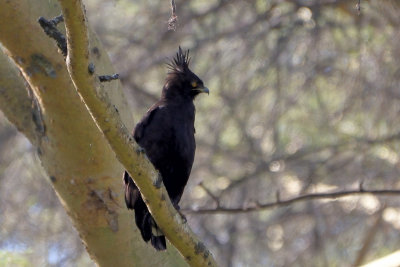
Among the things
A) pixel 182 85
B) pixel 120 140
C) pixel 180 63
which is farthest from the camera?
pixel 180 63

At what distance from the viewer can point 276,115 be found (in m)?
6.73

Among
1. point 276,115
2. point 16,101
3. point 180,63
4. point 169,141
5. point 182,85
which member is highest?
point 276,115

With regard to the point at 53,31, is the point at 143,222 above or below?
above

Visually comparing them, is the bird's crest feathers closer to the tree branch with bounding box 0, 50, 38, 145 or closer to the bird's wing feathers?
the bird's wing feathers

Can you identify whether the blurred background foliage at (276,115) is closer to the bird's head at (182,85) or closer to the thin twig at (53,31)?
the bird's head at (182,85)

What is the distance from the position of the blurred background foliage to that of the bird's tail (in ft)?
5.90

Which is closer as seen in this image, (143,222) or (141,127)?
(143,222)

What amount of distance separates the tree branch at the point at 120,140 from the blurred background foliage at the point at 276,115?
2720mm

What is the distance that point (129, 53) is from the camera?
659 centimetres

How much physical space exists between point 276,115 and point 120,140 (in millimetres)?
3673

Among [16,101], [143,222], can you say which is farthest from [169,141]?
[16,101]

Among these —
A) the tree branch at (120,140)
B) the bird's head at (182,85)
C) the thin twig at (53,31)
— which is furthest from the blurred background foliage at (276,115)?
the thin twig at (53,31)

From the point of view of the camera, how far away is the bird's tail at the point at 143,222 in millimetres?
4465

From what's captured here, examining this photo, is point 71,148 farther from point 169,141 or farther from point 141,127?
point 169,141
